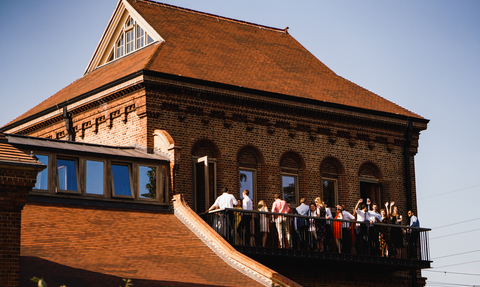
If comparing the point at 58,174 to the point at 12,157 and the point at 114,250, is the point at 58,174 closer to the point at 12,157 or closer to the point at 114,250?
the point at 114,250

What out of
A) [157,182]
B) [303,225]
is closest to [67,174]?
[157,182]

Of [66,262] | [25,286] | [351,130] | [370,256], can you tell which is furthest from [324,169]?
[25,286]

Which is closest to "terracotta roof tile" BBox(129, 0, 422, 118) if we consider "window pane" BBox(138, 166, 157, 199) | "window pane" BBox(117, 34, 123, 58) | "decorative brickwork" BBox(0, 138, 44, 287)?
"window pane" BBox(117, 34, 123, 58)

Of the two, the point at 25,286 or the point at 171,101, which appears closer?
the point at 25,286

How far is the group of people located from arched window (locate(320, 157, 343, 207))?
1.89 meters

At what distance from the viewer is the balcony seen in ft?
70.4

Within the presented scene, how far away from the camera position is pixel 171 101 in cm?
2392

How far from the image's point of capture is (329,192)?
2739 centimetres

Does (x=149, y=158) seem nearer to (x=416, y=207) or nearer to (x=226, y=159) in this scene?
(x=226, y=159)

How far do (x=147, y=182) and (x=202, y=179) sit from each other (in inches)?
82.7

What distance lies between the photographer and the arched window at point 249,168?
83.0 ft

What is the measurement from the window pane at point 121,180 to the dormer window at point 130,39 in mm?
7279

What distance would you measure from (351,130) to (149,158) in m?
8.70

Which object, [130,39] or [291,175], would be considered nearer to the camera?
[291,175]
